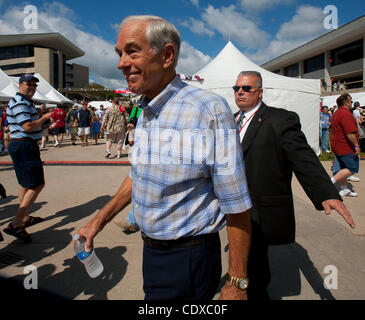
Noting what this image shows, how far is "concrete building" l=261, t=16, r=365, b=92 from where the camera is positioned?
110 feet

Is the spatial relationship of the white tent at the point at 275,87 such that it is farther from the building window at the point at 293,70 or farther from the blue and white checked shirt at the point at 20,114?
the building window at the point at 293,70

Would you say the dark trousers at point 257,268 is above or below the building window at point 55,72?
below

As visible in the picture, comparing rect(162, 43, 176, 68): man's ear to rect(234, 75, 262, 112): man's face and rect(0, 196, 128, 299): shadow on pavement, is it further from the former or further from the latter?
rect(0, 196, 128, 299): shadow on pavement

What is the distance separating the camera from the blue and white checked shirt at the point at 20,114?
353 cm

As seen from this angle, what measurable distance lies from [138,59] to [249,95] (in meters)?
1.55

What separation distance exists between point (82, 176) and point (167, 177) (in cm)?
663

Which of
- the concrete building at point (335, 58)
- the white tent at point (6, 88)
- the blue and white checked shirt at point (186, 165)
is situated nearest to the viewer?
the blue and white checked shirt at point (186, 165)

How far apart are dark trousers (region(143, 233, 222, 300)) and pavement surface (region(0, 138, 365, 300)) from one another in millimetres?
781

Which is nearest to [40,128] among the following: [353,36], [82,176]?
[82,176]

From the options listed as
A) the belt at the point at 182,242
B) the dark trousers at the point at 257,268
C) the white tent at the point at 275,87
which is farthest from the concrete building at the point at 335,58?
the belt at the point at 182,242

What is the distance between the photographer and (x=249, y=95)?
2584mm

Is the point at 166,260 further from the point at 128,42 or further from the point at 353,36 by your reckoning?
the point at 353,36

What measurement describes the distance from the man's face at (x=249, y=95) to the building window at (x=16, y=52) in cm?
8014

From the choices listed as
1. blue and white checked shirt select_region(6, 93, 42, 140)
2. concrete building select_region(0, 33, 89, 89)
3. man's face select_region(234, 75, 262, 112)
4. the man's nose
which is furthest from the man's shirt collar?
concrete building select_region(0, 33, 89, 89)
